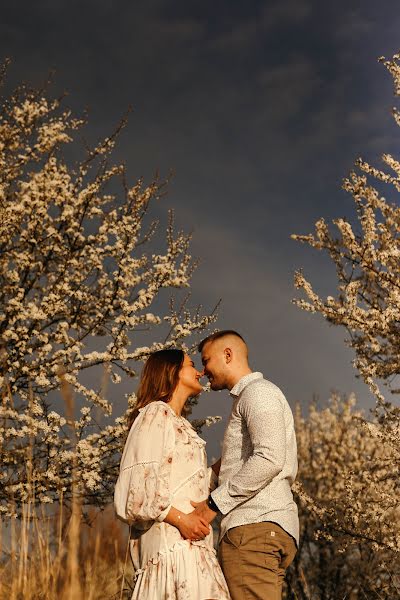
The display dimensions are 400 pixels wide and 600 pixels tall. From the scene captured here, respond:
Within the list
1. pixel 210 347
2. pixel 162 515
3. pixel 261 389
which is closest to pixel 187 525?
pixel 162 515

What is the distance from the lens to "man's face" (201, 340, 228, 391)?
12.3 feet

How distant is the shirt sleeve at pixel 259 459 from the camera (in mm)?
3188

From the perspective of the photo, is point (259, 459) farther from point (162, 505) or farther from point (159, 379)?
point (159, 379)

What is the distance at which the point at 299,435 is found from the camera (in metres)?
15.6

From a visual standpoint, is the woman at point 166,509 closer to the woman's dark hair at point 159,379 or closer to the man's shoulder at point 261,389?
the woman's dark hair at point 159,379

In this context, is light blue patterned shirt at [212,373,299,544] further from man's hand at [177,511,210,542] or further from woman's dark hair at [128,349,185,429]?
woman's dark hair at [128,349,185,429]

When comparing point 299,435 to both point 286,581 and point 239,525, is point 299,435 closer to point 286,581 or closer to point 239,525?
point 286,581

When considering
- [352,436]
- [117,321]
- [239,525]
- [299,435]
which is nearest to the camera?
[239,525]

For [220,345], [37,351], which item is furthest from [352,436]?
[220,345]

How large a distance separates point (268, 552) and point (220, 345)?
1.15 metres

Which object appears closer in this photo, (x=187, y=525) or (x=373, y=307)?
(x=187, y=525)

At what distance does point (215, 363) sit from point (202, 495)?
2.55ft

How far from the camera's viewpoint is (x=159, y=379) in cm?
351

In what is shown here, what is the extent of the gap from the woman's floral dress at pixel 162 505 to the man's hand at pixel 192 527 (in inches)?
1.3
